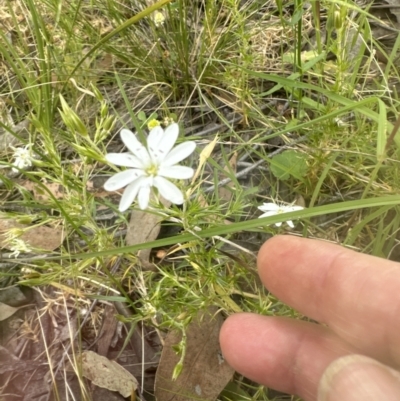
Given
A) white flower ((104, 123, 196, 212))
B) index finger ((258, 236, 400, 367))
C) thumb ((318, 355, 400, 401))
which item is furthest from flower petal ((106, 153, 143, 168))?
thumb ((318, 355, 400, 401))

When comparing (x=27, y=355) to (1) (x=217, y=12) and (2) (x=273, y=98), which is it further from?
(1) (x=217, y=12)

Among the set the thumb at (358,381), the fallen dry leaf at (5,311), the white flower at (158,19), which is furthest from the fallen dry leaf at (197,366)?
the white flower at (158,19)

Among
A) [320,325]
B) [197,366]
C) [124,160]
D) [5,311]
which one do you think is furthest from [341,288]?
[5,311]

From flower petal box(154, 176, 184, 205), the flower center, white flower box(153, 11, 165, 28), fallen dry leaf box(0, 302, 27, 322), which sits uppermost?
white flower box(153, 11, 165, 28)

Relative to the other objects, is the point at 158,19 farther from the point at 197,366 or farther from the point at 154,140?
the point at 197,366

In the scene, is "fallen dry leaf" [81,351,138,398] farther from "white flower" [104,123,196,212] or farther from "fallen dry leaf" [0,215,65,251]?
"white flower" [104,123,196,212]

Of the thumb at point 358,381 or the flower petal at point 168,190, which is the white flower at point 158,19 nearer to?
the flower petal at point 168,190

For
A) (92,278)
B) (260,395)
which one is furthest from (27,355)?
(260,395)
